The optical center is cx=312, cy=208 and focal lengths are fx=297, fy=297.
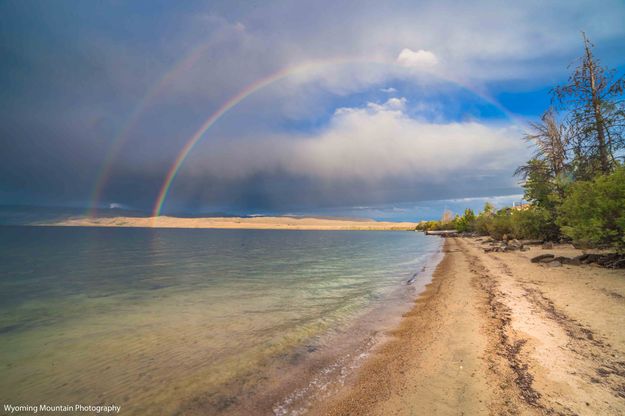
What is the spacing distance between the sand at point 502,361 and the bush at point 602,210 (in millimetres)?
4690

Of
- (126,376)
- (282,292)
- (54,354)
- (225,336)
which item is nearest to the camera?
(126,376)

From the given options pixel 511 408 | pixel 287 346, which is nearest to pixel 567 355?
pixel 511 408

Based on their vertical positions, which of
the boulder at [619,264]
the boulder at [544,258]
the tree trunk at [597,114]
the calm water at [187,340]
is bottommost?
the calm water at [187,340]

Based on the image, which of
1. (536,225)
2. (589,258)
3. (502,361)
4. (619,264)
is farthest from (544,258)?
(536,225)

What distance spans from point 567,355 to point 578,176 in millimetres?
24487

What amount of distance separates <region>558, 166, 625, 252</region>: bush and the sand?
4690mm

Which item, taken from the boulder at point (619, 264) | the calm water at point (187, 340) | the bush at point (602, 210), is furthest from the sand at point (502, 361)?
the boulder at point (619, 264)

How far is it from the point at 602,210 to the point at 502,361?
590 inches

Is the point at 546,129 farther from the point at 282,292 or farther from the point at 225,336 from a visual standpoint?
the point at 225,336

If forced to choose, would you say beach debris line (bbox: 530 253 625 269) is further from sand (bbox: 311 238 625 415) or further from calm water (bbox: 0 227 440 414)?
calm water (bbox: 0 227 440 414)

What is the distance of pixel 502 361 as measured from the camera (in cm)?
670

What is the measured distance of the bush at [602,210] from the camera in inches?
603

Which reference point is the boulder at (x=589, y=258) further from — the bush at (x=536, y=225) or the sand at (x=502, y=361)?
the bush at (x=536, y=225)

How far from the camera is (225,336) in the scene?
34.2ft
